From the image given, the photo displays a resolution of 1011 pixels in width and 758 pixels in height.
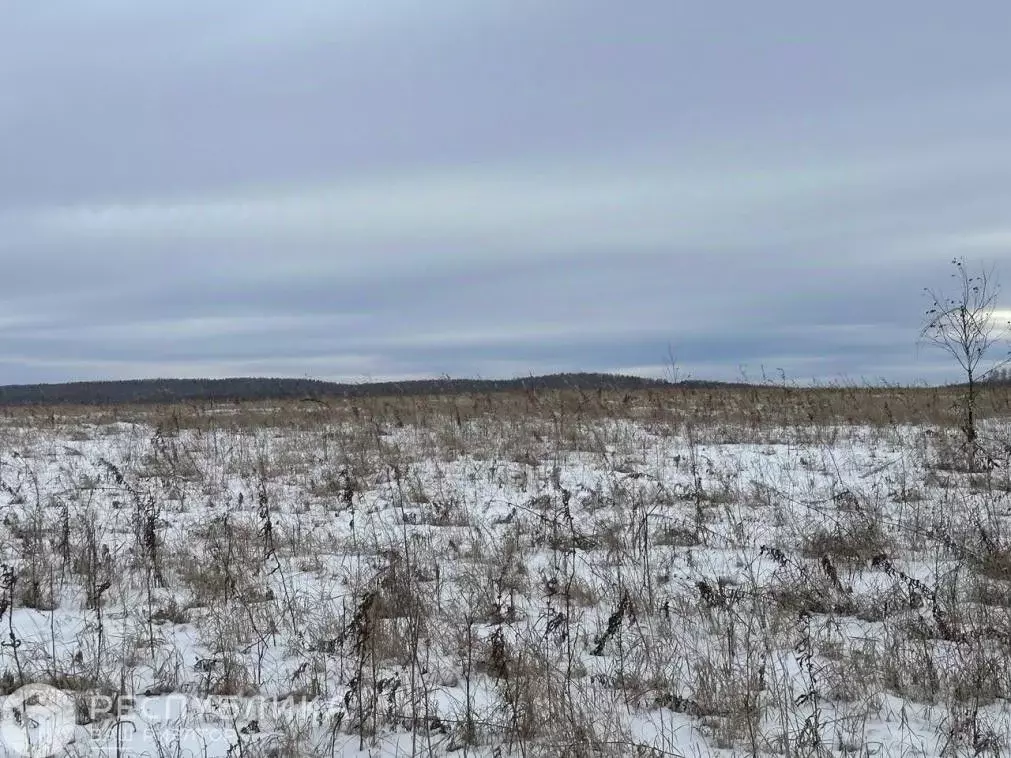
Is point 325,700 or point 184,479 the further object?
point 184,479

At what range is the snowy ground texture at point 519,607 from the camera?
329 centimetres

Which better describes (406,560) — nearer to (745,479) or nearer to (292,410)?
(745,479)

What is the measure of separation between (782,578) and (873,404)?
993 centimetres

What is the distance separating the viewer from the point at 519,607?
15.2 feet

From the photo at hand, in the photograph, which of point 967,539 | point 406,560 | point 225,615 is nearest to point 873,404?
point 967,539

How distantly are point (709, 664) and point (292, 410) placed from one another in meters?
13.9

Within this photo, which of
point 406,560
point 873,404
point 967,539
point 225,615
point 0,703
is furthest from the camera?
point 873,404

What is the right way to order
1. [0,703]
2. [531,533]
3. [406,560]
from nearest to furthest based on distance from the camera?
1. [0,703]
2. [406,560]
3. [531,533]

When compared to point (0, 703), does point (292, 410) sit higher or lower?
higher

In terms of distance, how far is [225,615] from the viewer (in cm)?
451

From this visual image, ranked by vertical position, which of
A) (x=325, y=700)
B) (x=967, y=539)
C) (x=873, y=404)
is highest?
(x=873, y=404)

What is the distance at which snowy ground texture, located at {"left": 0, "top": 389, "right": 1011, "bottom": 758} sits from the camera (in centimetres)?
329

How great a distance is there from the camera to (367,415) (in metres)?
14.0

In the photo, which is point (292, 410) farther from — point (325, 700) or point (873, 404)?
point (325, 700)
